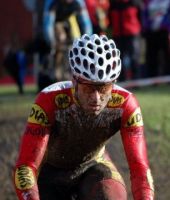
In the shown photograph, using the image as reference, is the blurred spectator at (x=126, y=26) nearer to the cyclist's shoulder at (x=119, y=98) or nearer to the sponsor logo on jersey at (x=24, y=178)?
the cyclist's shoulder at (x=119, y=98)

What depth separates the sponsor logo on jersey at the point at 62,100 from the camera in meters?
5.18

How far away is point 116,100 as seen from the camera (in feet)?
17.1

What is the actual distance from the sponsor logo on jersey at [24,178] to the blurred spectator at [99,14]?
7.86 metres

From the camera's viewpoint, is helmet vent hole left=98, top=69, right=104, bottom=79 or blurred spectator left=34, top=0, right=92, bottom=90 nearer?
helmet vent hole left=98, top=69, right=104, bottom=79

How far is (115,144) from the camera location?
9.58 metres

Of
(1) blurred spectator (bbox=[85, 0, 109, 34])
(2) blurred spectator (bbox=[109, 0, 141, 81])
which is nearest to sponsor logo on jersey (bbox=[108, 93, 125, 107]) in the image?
(2) blurred spectator (bbox=[109, 0, 141, 81])

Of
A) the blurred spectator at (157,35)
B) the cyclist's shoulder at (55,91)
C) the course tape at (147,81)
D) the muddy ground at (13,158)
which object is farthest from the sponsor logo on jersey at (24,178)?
the blurred spectator at (157,35)

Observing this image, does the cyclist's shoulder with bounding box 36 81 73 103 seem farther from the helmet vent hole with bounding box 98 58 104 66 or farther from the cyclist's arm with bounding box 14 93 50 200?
the helmet vent hole with bounding box 98 58 104 66

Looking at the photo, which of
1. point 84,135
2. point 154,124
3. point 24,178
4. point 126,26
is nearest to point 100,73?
point 84,135

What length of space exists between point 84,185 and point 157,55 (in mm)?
8897

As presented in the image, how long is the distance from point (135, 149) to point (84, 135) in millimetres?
440

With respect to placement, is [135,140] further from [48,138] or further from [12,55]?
[12,55]

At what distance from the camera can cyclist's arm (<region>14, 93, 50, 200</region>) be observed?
15.6 feet

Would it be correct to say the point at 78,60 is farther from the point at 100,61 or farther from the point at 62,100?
the point at 62,100
